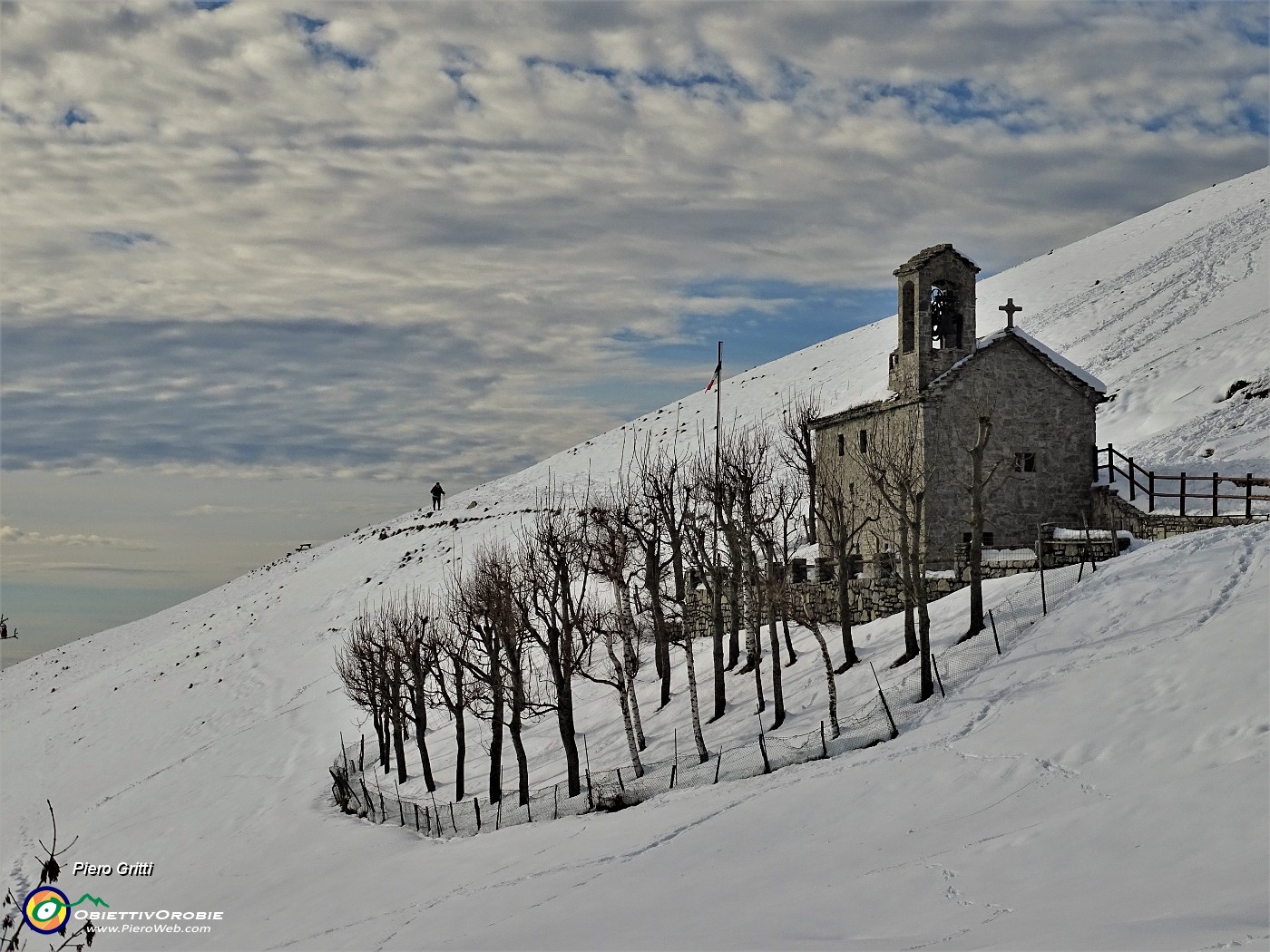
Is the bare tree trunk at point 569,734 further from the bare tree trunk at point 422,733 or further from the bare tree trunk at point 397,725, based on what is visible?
the bare tree trunk at point 397,725

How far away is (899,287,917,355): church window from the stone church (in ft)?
0.16

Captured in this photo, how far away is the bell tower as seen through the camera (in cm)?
4025

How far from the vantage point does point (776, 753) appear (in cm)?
2758

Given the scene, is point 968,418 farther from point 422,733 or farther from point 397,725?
point 397,725

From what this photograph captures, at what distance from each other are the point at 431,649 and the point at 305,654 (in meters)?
29.0

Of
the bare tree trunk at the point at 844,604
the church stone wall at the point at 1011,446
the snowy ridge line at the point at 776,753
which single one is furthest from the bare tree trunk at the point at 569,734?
the church stone wall at the point at 1011,446

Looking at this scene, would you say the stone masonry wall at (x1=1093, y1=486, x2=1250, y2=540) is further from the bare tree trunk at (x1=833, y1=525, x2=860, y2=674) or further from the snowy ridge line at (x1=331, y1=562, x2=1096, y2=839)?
the bare tree trunk at (x1=833, y1=525, x2=860, y2=674)

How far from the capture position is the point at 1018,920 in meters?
13.9

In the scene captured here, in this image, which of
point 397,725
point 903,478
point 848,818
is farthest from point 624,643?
point 848,818

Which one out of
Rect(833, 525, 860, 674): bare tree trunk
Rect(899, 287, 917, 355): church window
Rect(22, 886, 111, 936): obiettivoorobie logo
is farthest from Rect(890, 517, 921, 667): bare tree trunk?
Rect(22, 886, 111, 936): obiettivoorobie logo

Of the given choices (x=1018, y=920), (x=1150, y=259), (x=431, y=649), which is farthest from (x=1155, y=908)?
(x=1150, y=259)

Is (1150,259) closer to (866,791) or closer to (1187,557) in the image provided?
(1187,557)

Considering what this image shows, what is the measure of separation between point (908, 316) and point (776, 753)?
19.5m

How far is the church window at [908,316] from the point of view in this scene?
1604 inches
